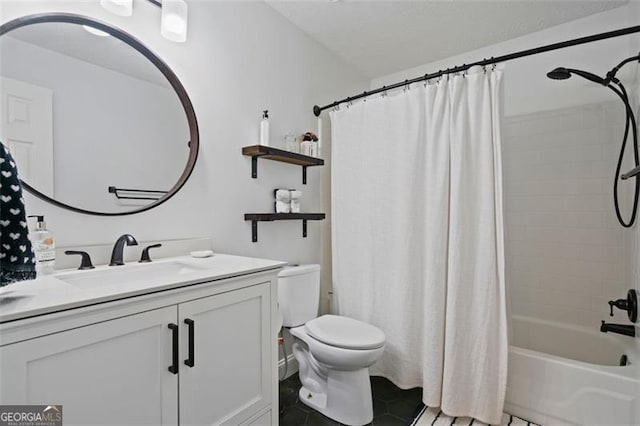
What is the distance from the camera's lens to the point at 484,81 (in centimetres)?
169

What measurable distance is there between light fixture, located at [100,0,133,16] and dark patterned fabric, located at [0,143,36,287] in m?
A: 0.86

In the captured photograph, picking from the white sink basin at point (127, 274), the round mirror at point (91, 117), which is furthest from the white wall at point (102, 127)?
the white sink basin at point (127, 274)

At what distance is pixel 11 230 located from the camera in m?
0.73

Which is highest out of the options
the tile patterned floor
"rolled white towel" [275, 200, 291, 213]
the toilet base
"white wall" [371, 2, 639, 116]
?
"white wall" [371, 2, 639, 116]

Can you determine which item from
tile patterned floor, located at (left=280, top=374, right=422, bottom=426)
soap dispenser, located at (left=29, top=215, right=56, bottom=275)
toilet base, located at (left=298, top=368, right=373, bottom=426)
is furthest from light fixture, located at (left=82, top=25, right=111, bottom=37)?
tile patterned floor, located at (left=280, top=374, right=422, bottom=426)

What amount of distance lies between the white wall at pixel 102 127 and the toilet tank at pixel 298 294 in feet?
2.77

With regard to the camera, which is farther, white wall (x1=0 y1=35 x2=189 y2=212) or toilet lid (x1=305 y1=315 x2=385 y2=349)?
toilet lid (x1=305 y1=315 x2=385 y2=349)

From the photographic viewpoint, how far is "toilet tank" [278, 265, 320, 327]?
1.85 m

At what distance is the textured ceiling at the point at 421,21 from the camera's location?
1979 millimetres

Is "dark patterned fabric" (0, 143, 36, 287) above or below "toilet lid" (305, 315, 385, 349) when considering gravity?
above

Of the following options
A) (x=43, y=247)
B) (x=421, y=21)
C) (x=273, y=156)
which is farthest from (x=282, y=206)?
(x=421, y=21)

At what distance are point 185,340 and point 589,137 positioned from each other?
9.09 feet

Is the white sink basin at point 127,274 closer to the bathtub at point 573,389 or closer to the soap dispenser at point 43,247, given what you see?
the soap dispenser at point 43,247

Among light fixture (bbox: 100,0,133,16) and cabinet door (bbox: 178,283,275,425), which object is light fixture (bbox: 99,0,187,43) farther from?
cabinet door (bbox: 178,283,275,425)
